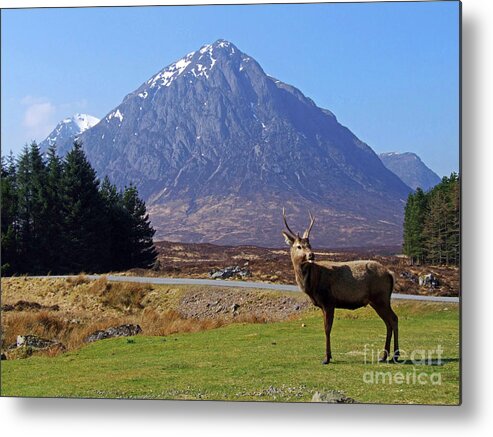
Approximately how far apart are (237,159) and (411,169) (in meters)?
2.17

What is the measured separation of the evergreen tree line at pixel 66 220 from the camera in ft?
36.2

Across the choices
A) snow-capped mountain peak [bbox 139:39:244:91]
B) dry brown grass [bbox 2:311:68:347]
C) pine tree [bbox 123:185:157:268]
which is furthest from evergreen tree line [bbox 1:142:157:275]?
snow-capped mountain peak [bbox 139:39:244:91]

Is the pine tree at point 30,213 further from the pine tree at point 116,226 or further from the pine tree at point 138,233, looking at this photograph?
the pine tree at point 138,233

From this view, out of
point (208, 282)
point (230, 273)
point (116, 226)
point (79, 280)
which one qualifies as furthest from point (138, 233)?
point (230, 273)

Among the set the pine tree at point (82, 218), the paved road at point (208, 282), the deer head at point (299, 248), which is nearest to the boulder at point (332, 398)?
the paved road at point (208, 282)

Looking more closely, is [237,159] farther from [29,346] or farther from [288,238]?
[29,346]

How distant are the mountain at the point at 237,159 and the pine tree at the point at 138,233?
107 millimetres

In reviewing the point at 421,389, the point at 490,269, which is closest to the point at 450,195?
the point at 490,269

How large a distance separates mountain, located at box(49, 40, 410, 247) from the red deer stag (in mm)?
356

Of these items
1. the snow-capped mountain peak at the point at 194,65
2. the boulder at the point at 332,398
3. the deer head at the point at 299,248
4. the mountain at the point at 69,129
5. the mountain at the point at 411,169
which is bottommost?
the boulder at the point at 332,398

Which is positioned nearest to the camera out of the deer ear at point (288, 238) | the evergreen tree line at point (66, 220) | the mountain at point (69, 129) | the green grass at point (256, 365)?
the green grass at point (256, 365)

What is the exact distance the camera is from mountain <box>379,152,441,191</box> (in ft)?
33.1

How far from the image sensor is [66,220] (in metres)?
11.2

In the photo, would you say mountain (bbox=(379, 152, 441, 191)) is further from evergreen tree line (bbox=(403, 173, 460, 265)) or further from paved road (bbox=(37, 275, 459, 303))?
paved road (bbox=(37, 275, 459, 303))
